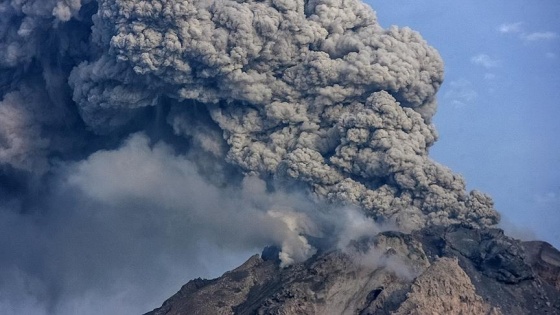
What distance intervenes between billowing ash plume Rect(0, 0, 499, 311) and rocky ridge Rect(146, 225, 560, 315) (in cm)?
109

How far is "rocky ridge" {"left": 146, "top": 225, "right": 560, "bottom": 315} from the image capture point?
3155 cm

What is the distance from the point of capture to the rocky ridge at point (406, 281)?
104 ft

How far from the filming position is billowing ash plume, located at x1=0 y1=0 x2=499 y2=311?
35.7 m

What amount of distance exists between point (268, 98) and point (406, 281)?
1027cm

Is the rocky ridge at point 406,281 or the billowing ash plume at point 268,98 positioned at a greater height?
the billowing ash plume at point 268,98

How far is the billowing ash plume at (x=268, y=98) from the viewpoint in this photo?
35.7 meters

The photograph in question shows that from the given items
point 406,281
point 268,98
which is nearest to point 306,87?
point 268,98

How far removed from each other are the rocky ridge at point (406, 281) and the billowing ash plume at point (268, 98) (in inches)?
43.0

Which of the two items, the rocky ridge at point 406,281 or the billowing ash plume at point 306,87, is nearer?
the rocky ridge at point 406,281

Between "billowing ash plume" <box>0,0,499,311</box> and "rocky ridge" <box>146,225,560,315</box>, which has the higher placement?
"billowing ash plume" <box>0,0,499,311</box>

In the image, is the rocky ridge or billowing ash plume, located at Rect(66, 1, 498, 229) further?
billowing ash plume, located at Rect(66, 1, 498, 229)

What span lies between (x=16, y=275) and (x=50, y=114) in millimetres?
12045

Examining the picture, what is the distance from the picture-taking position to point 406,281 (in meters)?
33.6

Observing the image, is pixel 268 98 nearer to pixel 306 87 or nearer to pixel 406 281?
pixel 306 87
